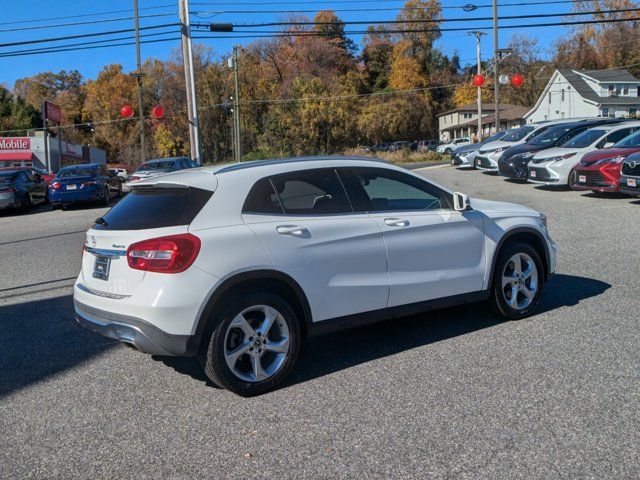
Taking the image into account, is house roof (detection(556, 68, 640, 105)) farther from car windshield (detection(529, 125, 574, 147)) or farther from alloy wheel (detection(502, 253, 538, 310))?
alloy wheel (detection(502, 253, 538, 310))

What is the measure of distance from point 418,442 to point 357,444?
0.36 m

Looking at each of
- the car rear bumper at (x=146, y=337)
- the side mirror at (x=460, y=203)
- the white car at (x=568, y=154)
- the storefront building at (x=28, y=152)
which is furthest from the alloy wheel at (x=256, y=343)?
the storefront building at (x=28, y=152)

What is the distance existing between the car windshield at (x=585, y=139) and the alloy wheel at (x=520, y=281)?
12965 mm

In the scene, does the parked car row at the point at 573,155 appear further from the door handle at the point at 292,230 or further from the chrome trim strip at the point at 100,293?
the chrome trim strip at the point at 100,293

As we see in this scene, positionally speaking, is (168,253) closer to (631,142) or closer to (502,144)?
(631,142)

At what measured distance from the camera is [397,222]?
17.0 ft

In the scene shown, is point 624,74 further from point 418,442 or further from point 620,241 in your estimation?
point 418,442

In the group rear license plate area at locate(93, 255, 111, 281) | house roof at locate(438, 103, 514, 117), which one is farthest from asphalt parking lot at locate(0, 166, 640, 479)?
house roof at locate(438, 103, 514, 117)

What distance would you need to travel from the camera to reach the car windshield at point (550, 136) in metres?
20.0

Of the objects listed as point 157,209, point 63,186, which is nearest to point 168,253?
point 157,209

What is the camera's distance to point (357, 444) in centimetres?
368

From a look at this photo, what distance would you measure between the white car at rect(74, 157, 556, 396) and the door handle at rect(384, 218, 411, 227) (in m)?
0.01

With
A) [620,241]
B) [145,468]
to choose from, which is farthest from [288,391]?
[620,241]

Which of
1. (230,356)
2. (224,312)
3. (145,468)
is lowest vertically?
(145,468)
